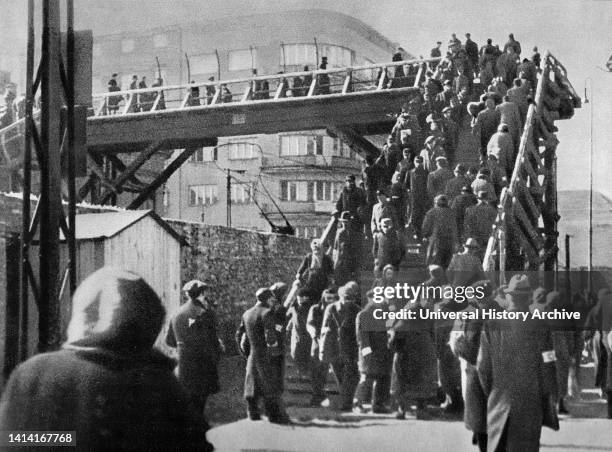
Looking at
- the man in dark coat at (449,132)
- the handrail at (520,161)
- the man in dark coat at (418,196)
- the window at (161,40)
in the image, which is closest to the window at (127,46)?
the window at (161,40)

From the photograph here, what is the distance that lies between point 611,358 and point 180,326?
2824 mm

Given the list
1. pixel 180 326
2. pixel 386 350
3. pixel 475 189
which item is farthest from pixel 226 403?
pixel 475 189

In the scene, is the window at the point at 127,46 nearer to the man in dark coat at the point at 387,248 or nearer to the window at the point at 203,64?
the window at the point at 203,64

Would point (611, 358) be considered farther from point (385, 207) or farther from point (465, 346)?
point (385, 207)

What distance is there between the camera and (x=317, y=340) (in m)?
5.53

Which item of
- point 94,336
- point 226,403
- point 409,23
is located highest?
point 409,23

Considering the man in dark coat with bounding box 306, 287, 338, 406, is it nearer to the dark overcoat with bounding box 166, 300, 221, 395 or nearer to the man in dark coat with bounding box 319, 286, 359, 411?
the man in dark coat with bounding box 319, 286, 359, 411

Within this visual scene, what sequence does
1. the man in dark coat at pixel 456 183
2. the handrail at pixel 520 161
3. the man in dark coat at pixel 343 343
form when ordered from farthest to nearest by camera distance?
the man in dark coat at pixel 456 183 → the man in dark coat at pixel 343 343 → the handrail at pixel 520 161

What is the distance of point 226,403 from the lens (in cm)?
554

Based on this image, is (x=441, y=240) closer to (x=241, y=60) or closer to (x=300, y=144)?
(x=300, y=144)

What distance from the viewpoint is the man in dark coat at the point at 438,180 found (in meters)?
5.72

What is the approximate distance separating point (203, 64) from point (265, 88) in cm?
50

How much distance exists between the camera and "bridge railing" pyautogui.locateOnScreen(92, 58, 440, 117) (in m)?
5.84

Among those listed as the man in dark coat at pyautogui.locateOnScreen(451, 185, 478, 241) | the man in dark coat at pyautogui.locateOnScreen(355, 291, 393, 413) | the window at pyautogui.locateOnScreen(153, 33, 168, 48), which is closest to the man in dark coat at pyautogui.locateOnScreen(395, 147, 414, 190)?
the man in dark coat at pyautogui.locateOnScreen(451, 185, 478, 241)
